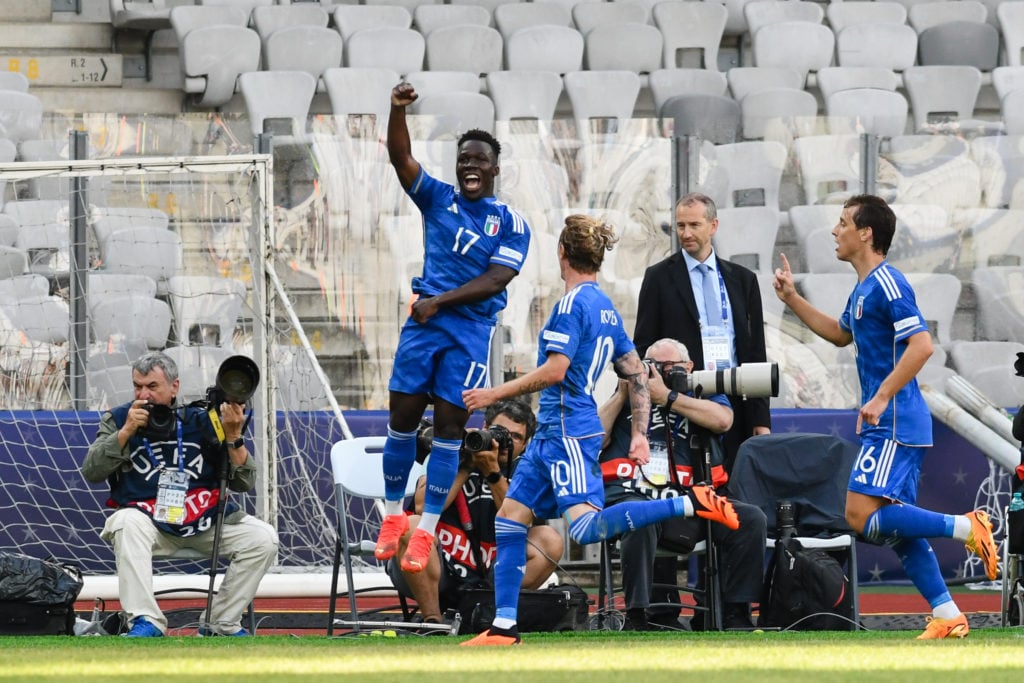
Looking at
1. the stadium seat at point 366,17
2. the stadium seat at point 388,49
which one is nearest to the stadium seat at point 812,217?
the stadium seat at point 388,49

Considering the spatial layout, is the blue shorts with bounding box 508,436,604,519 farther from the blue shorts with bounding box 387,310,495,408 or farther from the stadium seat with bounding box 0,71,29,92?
the stadium seat with bounding box 0,71,29,92

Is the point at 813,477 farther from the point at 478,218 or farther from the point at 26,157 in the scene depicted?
the point at 26,157

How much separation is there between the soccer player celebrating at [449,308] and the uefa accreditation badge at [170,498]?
3.97ft

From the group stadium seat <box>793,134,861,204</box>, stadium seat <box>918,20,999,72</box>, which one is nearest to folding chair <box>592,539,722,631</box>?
stadium seat <box>793,134,861,204</box>

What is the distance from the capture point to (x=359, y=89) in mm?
12023

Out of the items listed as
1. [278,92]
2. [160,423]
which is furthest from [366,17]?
[160,423]

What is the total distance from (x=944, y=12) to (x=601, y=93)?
13.3 feet

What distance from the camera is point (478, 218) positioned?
634 centimetres

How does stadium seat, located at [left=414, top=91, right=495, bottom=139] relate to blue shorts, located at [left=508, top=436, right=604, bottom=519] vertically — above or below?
above

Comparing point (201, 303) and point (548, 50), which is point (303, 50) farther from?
point (201, 303)

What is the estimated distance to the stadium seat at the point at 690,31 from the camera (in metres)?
13.8

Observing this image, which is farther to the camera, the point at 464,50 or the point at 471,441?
the point at 464,50

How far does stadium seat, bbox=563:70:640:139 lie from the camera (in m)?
12.4

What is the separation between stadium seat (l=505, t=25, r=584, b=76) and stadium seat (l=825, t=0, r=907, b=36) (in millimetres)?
2695
